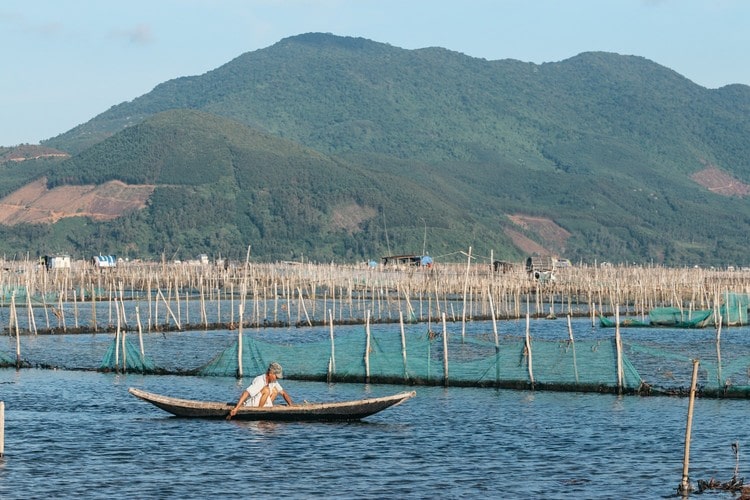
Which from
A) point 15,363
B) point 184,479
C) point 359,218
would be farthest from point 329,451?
point 359,218

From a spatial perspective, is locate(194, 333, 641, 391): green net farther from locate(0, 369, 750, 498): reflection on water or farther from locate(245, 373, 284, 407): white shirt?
locate(245, 373, 284, 407): white shirt

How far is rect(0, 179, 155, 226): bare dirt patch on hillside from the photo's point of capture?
160125 millimetres

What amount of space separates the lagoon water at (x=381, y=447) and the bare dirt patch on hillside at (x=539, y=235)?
14326 centimetres

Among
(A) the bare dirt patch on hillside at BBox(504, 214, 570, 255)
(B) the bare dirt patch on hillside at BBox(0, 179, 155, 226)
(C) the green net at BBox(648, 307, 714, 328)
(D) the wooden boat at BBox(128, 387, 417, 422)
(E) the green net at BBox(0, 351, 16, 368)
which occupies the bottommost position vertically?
(D) the wooden boat at BBox(128, 387, 417, 422)

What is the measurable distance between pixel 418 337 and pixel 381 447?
19.0 m

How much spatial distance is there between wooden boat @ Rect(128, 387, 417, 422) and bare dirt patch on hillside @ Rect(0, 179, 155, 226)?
131 m

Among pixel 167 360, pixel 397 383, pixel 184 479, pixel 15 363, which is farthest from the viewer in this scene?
pixel 167 360

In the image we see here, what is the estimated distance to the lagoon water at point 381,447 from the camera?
71.6ft

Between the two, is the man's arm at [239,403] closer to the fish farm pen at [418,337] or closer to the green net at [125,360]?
the fish farm pen at [418,337]

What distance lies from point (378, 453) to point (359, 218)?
139 metres

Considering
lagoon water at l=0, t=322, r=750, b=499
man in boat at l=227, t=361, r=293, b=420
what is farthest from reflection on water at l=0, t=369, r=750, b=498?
man in boat at l=227, t=361, r=293, b=420

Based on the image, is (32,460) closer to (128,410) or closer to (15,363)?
(128,410)

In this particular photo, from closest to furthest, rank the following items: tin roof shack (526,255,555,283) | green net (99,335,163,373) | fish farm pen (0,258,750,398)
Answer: fish farm pen (0,258,750,398), green net (99,335,163,373), tin roof shack (526,255,555,283)

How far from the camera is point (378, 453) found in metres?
24.8
